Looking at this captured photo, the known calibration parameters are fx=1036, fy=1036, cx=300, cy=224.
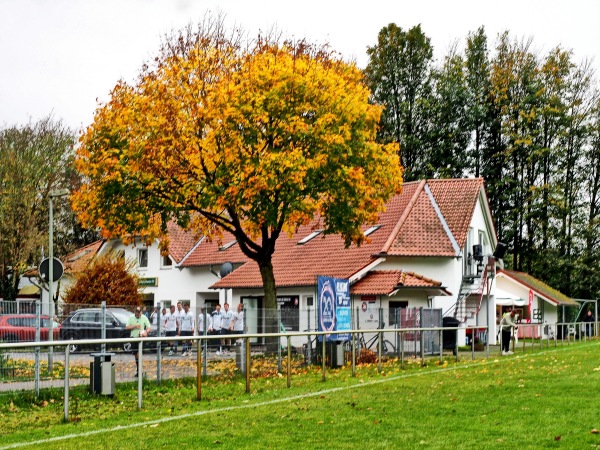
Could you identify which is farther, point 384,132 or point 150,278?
point 384,132

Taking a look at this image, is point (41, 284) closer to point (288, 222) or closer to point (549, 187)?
point (288, 222)

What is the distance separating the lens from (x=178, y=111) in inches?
1302

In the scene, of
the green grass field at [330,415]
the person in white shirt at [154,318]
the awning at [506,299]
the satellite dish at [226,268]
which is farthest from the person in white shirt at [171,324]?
the awning at [506,299]

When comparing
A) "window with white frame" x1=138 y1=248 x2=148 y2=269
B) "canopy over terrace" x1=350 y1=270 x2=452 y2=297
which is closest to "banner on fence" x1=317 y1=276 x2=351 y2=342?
"canopy over terrace" x1=350 y1=270 x2=452 y2=297

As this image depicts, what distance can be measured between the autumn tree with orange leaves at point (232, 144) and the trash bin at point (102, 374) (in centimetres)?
1556

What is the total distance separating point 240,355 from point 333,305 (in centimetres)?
827

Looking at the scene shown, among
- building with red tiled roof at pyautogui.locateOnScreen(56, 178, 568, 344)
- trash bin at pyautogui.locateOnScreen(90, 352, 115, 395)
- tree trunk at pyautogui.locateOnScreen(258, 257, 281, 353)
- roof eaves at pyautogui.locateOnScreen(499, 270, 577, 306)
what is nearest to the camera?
trash bin at pyautogui.locateOnScreen(90, 352, 115, 395)

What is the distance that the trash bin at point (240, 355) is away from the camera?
19.5 metres

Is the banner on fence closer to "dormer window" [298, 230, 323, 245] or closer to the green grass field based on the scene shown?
the green grass field

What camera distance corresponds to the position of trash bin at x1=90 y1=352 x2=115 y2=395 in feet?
53.9

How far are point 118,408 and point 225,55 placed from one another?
1997 cm

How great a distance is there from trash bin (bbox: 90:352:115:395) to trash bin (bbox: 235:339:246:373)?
10.2 feet

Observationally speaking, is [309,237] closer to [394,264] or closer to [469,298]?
[394,264]

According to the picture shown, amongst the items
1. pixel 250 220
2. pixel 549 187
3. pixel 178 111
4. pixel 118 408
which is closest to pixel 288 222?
pixel 250 220
